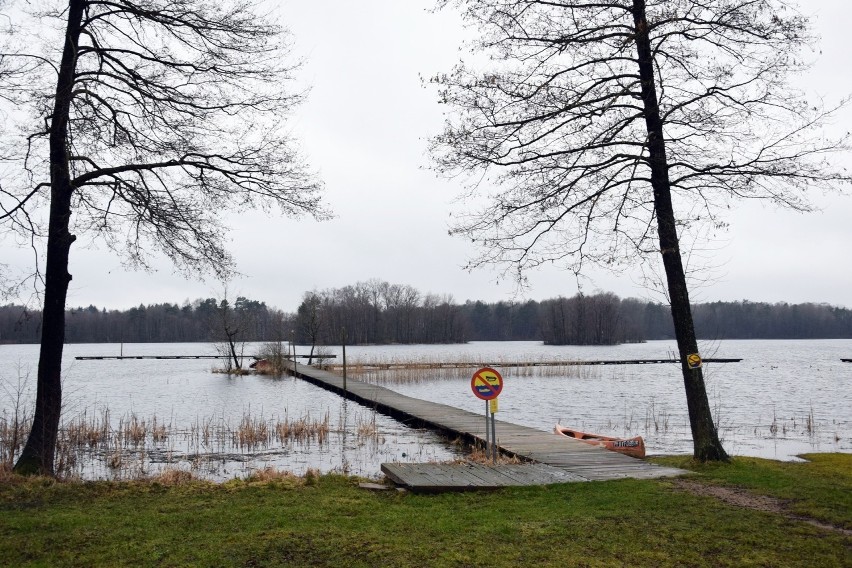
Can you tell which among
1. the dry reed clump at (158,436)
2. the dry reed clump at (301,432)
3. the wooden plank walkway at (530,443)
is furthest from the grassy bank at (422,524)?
the dry reed clump at (158,436)

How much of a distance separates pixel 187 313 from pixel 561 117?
138999 mm

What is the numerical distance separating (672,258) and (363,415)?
13099 mm

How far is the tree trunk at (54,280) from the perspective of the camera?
30.6 feet

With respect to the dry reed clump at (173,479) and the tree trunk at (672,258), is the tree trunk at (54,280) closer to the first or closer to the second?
the dry reed clump at (173,479)

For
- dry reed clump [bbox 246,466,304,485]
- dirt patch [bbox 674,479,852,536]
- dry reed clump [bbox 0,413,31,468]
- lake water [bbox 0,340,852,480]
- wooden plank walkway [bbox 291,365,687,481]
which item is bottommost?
lake water [bbox 0,340,852,480]

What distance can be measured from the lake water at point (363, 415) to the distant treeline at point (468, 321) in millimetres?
59821

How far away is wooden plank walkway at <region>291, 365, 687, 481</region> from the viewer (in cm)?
966

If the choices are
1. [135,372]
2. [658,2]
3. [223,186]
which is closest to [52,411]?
[223,186]

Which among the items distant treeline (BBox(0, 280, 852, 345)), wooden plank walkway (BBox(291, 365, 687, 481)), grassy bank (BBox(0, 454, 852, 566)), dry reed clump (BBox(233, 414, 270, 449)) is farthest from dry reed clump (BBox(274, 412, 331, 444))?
distant treeline (BBox(0, 280, 852, 345))

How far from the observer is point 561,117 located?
34.0 ft

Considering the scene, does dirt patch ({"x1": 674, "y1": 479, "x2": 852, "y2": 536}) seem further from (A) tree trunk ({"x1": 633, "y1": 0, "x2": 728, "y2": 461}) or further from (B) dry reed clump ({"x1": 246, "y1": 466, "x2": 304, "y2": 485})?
(B) dry reed clump ({"x1": 246, "y1": 466, "x2": 304, "y2": 485})

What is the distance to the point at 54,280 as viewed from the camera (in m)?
9.41

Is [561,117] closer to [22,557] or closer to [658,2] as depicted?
[658,2]

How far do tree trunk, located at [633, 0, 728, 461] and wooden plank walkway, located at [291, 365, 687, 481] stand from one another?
0.96m
